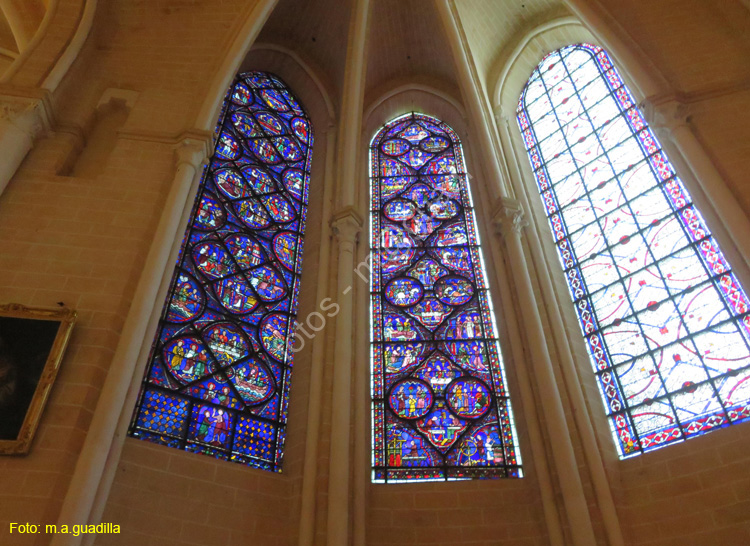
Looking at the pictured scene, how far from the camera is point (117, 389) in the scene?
15.5 ft

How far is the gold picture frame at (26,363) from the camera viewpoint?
446 centimetres

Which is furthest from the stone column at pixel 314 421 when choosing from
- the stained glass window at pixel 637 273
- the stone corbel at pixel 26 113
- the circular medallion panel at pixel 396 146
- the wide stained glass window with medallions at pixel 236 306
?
the stone corbel at pixel 26 113

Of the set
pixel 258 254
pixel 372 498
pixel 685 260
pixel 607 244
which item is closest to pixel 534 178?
pixel 607 244

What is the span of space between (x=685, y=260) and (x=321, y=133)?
213 inches

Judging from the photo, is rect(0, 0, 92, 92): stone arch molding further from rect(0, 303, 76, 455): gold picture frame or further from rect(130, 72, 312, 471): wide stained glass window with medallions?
rect(0, 303, 76, 455): gold picture frame

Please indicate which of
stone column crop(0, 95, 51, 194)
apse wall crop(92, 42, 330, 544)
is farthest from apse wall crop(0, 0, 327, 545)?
stone column crop(0, 95, 51, 194)

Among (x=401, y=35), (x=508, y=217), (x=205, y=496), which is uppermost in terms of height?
(x=401, y=35)

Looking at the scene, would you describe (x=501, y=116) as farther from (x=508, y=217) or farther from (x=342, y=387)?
(x=342, y=387)

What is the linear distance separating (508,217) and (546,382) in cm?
219

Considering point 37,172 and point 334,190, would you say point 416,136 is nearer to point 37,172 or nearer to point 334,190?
point 334,190

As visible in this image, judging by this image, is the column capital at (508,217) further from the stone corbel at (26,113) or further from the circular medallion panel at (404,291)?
the stone corbel at (26,113)

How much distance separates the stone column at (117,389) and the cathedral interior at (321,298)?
0.02 meters

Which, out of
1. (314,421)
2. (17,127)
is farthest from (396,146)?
(17,127)

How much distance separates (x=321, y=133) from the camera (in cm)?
943
